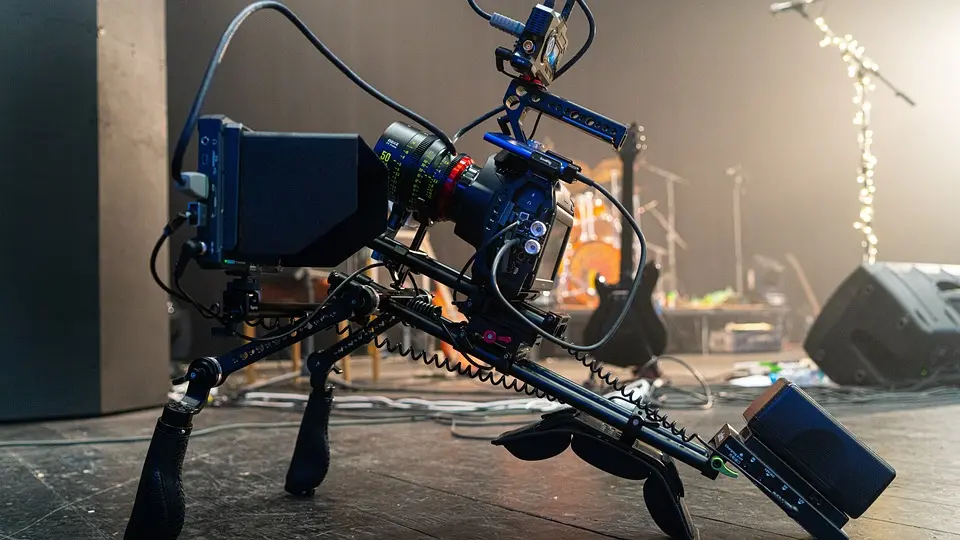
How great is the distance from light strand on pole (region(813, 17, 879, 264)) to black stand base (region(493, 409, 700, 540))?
5.02 m

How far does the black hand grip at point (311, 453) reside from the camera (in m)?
1.37

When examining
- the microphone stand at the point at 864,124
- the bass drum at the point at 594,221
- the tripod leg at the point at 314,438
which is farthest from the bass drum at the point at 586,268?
the tripod leg at the point at 314,438

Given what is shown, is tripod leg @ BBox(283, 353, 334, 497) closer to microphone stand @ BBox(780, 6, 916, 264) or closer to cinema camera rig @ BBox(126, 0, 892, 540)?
cinema camera rig @ BBox(126, 0, 892, 540)

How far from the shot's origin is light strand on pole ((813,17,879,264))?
5.48m

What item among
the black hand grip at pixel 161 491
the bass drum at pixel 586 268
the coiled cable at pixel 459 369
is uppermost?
the coiled cable at pixel 459 369

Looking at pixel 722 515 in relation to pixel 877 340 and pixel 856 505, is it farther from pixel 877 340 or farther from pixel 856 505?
pixel 877 340

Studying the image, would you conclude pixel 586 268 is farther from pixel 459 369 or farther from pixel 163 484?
pixel 163 484

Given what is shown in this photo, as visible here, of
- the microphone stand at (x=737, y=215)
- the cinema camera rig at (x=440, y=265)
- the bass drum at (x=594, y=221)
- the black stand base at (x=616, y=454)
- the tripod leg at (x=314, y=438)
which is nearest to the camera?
the cinema camera rig at (x=440, y=265)

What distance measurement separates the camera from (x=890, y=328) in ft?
10.8

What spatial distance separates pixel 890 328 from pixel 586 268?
2.70 m

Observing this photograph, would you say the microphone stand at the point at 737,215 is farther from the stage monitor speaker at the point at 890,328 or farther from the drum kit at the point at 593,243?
the stage monitor speaker at the point at 890,328

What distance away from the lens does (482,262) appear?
1.11 m

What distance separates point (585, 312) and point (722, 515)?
407cm

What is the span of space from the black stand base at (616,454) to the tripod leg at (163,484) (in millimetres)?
494
